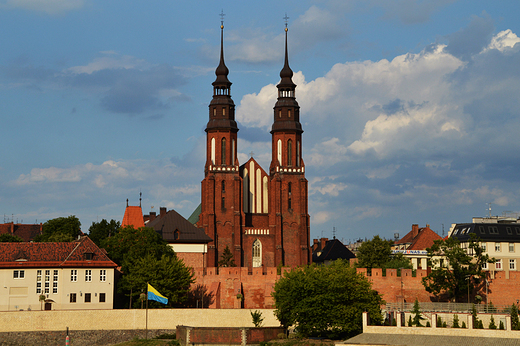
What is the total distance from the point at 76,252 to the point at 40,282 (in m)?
4.41

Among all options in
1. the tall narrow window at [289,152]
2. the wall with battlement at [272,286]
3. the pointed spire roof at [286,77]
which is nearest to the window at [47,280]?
the wall with battlement at [272,286]

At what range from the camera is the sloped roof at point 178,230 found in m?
99.7

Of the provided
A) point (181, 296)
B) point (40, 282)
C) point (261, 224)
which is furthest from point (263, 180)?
point (40, 282)

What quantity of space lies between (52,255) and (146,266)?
909cm

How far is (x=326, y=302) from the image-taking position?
66.9 m

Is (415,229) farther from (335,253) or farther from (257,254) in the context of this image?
(257,254)

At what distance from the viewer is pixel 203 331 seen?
66188mm

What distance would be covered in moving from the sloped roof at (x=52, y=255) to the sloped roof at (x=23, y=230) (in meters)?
44.7

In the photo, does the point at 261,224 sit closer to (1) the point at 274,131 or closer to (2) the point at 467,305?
(1) the point at 274,131

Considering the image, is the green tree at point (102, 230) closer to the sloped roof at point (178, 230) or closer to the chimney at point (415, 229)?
the sloped roof at point (178, 230)

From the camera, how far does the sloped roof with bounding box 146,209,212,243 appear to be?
99.7 metres

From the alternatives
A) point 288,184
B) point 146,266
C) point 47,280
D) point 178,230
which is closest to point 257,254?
point 288,184

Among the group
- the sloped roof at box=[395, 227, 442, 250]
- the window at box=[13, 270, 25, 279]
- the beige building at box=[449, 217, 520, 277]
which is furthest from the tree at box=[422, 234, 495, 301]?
the sloped roof at box=[395, 227, 442, 250]

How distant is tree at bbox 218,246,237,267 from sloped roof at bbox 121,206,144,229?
11.5 meters
